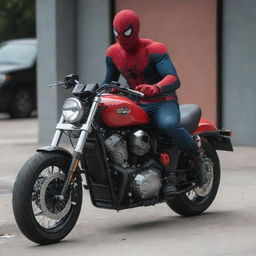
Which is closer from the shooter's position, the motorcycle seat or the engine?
the engine

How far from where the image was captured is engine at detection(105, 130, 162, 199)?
735 centimetres

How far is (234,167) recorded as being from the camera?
11.1m

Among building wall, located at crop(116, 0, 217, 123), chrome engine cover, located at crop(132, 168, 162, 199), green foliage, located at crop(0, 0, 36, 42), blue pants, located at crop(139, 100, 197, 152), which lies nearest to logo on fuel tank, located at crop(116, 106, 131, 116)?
blue pants, located at crop(139, 100, 197, 152)

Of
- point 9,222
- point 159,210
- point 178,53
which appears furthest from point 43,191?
point 178,53

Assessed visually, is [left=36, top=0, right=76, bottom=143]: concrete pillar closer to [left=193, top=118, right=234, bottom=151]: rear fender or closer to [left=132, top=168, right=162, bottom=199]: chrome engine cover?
[left=193, top=118, right=234, bottom=151]: rear fender

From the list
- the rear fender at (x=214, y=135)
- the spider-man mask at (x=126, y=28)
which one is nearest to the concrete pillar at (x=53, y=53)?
the rear fender at (x=214, y=135)

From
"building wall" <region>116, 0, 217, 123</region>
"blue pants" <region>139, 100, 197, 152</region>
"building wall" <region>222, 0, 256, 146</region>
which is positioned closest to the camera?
"blue pants" <region>139, 100, 197, 152</region>

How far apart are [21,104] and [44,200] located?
528 inches

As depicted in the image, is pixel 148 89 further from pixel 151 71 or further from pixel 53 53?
pixel 53 53

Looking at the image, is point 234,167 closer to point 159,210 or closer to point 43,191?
point 159,210

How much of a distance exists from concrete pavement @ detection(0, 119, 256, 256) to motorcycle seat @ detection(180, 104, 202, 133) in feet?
2.62

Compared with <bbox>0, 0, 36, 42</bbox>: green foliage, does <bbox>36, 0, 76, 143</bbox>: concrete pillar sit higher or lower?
higher

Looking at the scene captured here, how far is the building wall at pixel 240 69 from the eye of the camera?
12992mm

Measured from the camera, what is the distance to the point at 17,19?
31438 millimetres
